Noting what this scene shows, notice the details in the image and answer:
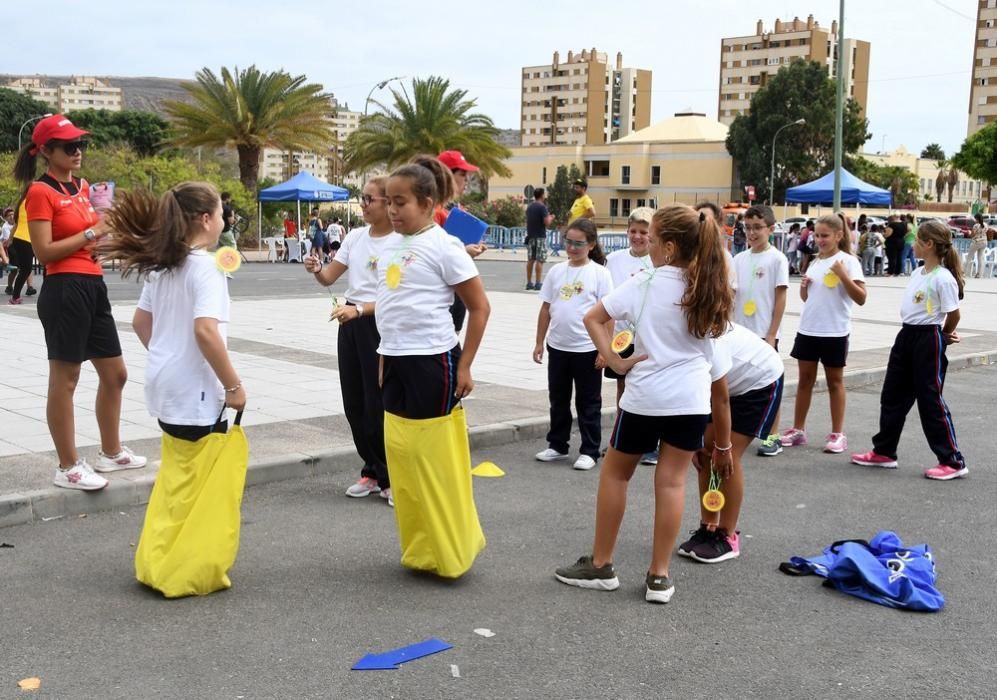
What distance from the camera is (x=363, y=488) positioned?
6.16m

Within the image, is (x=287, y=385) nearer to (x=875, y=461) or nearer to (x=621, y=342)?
(x=875, y=461)

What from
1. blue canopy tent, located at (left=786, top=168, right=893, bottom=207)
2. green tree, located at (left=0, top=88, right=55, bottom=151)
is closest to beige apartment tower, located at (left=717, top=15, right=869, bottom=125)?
green tree, located at (left=0, top=88, right=55, bottom=151)

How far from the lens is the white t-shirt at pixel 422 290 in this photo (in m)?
4.63

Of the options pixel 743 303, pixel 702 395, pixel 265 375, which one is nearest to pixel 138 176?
pixel 265 375

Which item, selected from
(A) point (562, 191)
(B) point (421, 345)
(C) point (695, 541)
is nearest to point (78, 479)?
(B) point (421, 345)

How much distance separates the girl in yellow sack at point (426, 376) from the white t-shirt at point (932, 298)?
3.73 meters

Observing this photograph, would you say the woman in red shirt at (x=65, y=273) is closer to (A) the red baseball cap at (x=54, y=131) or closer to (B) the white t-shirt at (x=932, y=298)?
(A) the red baseball cap at (x=54, y=131)

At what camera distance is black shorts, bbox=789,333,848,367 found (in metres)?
7.63

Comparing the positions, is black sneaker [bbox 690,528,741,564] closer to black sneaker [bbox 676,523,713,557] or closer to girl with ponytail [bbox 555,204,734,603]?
black sneaker [bbox 676,523,713,557]

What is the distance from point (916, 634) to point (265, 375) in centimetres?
681

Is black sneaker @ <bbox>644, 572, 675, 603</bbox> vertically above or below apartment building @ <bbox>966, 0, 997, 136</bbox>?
below

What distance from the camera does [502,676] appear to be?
3.67 metres

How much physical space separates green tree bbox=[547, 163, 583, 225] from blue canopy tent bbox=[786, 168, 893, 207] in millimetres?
51600

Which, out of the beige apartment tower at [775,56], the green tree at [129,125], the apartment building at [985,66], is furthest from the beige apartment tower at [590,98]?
the green tree at [129,125]
